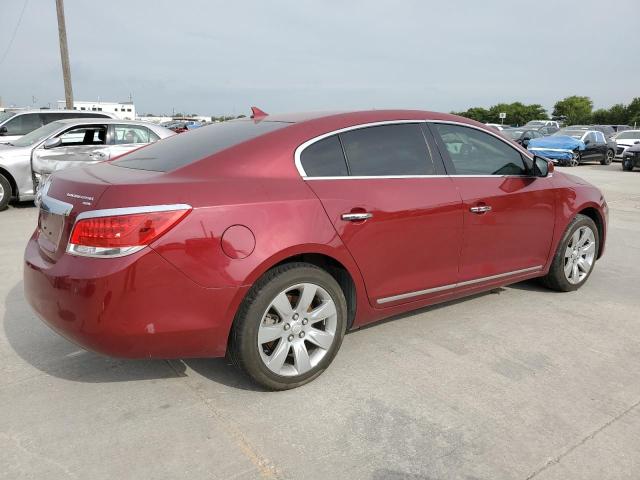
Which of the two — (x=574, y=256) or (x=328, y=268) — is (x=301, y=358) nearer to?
(x=328, y=268)

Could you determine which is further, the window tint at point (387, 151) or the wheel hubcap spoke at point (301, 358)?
the window tint at point (387, 151)

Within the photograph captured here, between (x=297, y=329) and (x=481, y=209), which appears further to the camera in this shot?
(x=481, y=209)

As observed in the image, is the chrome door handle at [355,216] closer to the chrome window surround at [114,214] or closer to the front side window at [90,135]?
the chrome window surround at [114,214]

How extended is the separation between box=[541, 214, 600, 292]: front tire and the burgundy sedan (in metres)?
0.74

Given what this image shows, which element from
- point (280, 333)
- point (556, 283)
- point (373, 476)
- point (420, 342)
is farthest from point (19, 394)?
point (556, 283)

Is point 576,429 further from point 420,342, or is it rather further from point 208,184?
point 208,184

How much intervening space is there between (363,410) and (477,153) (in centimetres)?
215

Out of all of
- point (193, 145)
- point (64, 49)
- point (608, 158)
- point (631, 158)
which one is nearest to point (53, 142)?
point (193, 145)

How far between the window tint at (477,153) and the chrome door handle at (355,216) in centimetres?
97

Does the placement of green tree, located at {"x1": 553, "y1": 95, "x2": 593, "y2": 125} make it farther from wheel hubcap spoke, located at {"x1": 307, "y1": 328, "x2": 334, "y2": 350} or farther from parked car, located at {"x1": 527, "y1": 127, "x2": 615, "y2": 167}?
wheel hubcap spoke, located at {"x1": 307, "y1": 328, "x2": 334, "y2": 350}

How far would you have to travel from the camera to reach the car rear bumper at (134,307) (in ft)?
8.13

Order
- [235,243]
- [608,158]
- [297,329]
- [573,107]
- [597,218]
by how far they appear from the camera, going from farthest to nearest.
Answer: [573,107] < [608,158] < [597,218] < [297,329] < [235,243]

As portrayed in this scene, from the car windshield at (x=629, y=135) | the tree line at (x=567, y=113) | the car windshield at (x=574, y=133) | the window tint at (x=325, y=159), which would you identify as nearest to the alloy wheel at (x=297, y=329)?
the window tint at (x=325, y=159)

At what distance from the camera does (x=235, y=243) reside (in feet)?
8.73
